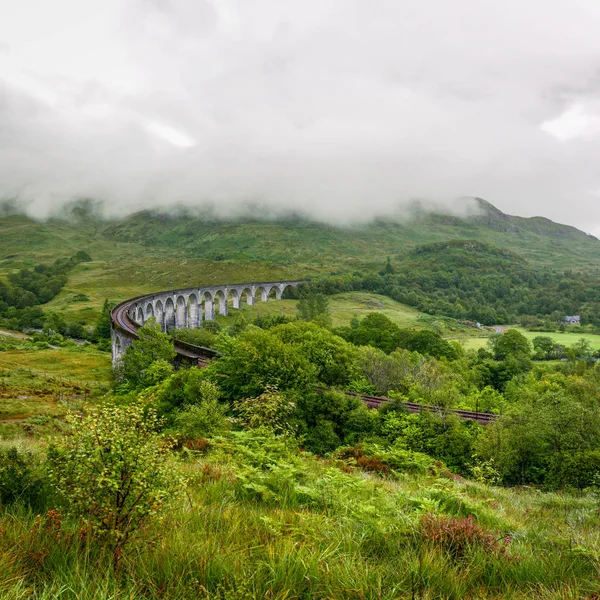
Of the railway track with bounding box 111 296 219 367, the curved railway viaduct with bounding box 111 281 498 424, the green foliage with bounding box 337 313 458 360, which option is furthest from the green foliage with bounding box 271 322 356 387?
the green foliage with bounding box 337 313 458 360

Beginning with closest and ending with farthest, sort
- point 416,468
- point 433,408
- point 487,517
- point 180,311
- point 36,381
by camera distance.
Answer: point 487,517 < point 416,468 < point 433,408 < point 36,381 < point 180,311

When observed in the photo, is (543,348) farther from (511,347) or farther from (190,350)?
(190,350)

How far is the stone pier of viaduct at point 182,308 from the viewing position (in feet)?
216

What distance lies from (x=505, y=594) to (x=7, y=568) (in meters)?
5.07

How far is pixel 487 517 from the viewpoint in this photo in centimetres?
751

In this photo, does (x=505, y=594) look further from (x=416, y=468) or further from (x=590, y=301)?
(x=590, y=301)

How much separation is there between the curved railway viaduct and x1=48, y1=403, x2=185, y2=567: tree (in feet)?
104

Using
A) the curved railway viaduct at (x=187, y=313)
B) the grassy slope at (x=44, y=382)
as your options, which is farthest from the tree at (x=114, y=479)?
the curved railway viaduct at (x=187, y=313)

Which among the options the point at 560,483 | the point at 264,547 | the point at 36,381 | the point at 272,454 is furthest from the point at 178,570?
the point at 36,381

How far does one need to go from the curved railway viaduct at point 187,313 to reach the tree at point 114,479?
3178 centimetres

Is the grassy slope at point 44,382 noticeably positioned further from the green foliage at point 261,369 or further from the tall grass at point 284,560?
the tall grass at point 284,560

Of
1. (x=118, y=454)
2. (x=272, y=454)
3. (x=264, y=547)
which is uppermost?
(x=118, y=454)

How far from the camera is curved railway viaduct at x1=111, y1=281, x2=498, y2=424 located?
4958 centimetres

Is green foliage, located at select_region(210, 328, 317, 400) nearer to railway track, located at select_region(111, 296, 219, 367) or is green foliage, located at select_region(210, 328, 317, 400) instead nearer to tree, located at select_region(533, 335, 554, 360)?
railway track, located at select_region(111, 296, 219, 367)
